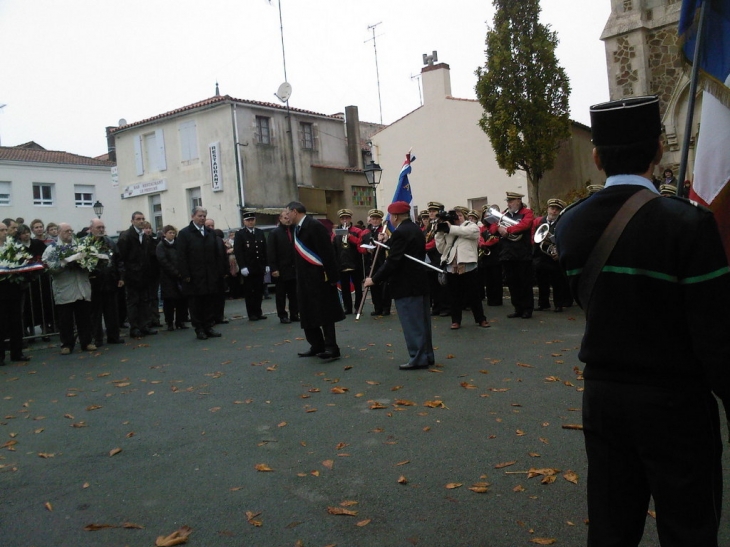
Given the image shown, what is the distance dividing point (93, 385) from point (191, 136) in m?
31.7

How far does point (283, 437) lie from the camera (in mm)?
5934

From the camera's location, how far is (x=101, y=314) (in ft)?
39.5

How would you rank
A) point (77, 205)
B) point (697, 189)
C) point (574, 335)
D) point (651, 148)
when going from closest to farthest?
point (651, 148)
point (697, 189)
point (574, 335)
point (77, 205)

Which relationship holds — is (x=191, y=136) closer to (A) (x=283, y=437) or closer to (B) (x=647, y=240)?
(A) (x=283, y=437)

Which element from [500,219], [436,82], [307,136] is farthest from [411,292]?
[307,136]

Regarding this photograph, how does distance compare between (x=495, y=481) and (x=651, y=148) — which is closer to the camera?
(x=651, y=148)

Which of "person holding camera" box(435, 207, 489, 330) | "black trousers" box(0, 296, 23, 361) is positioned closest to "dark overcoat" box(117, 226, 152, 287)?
"black trousers" box(0, 296, 23, 361)

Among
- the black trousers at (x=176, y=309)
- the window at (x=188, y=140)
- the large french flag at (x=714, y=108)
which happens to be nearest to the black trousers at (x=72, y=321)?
the black trousers at (x=176, y=309)

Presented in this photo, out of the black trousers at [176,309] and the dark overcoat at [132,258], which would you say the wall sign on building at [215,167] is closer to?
the black trousers at [176,309]

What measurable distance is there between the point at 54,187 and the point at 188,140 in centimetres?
1588

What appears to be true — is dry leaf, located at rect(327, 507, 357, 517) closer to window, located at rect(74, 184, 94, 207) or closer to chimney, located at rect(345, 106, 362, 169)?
chimney, located at rect(345, 106, 362, 169)

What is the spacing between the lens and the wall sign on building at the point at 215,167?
36938mm

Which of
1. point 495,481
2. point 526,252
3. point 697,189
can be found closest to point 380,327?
point 526,252

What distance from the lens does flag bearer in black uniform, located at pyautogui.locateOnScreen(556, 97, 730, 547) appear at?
232 centimetres
